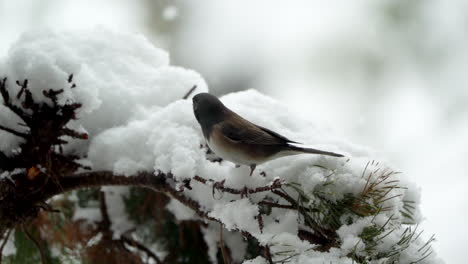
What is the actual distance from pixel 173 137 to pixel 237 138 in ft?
0.60

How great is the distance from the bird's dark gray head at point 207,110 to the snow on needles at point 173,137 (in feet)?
0.16

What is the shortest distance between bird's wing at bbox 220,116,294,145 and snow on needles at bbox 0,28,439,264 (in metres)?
0.06

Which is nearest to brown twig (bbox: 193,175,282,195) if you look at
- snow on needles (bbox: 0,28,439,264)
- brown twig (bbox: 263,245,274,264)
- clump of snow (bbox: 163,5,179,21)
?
snow on needles (bbox: 0,28,439,264)

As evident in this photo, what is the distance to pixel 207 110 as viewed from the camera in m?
1.26

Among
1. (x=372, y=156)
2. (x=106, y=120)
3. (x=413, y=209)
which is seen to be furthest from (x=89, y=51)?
(x=413, y=209)

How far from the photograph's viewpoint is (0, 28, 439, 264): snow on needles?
0.95 m

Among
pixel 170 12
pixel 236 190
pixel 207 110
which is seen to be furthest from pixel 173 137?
pixel 170 12

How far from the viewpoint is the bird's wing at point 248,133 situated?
46.2 inches

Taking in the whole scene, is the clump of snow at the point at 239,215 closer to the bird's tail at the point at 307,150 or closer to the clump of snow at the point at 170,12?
the bird's tail at the point at 307,150

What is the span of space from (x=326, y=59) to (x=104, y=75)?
1.99m

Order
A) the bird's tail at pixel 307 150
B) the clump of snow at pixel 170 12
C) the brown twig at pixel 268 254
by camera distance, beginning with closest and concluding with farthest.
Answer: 1. the brown twig at pixel 268 254
2. the bird's tail at pixel 307 150
3. the clump of snow at pixel 170 12

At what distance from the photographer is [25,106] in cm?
105

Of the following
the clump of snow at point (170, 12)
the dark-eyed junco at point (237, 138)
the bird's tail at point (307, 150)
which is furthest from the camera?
the clump of snow at point (170, 12)

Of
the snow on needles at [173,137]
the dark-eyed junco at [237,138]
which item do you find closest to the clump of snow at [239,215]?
the snow on needles at [173,137]
